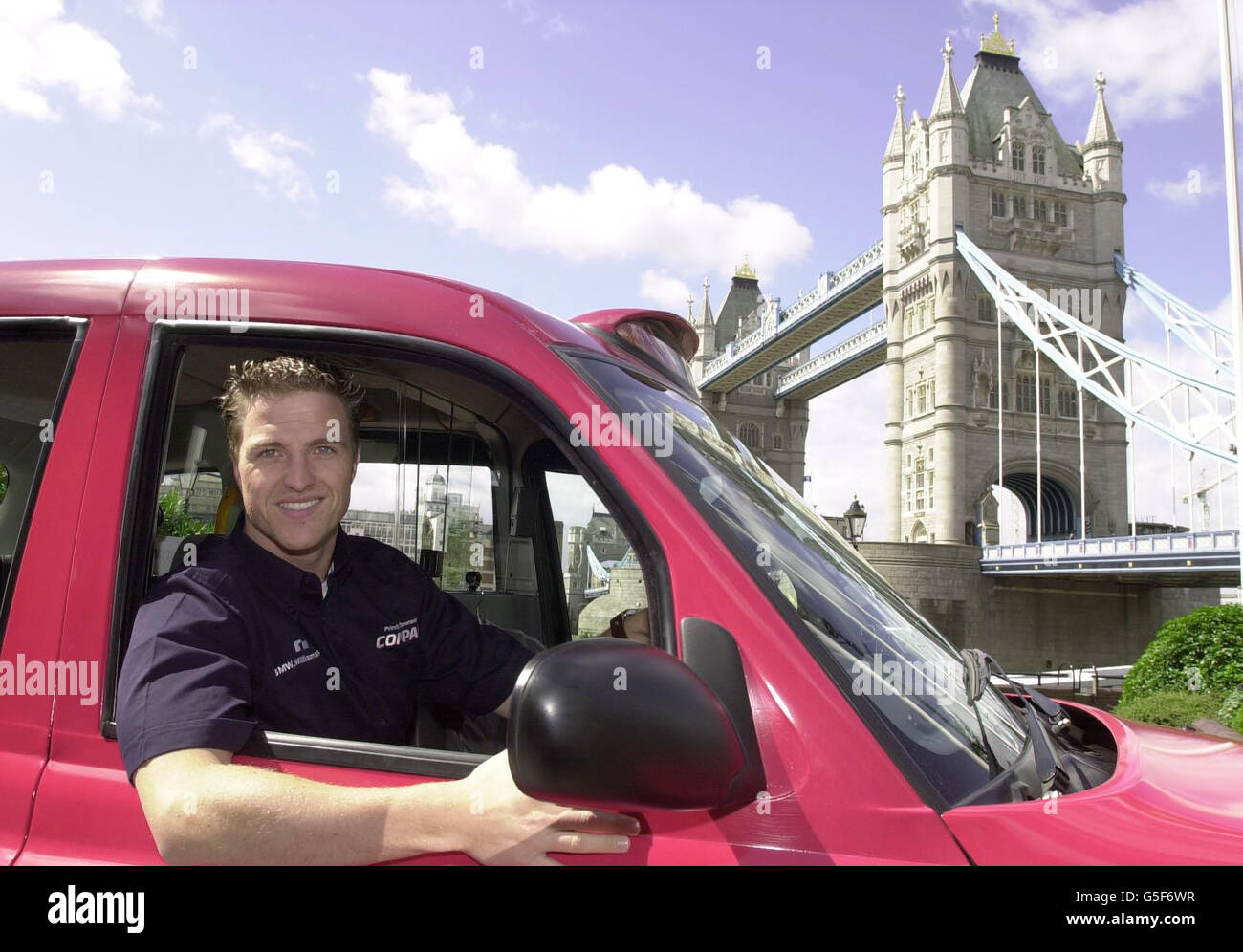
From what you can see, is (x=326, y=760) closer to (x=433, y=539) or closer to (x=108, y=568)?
(x=108, y=568)

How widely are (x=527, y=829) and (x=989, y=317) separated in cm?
4312

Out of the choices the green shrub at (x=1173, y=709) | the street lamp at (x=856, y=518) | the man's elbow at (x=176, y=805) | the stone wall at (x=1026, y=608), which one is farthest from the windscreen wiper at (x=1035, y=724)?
the stone wall at (x=1026, y=608)

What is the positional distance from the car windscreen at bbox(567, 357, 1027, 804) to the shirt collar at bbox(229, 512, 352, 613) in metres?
0.51

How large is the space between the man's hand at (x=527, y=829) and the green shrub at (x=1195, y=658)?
8.37m

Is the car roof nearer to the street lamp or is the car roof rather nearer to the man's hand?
the man's hand

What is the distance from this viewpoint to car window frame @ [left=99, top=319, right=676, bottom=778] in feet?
3.69

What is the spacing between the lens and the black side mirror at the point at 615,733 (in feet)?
2.77

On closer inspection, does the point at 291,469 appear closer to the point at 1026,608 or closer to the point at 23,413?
the point at 23,413

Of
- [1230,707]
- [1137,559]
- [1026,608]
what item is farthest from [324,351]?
[1026,608]

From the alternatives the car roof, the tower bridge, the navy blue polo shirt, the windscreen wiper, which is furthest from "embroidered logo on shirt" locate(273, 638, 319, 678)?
the tower bridge
